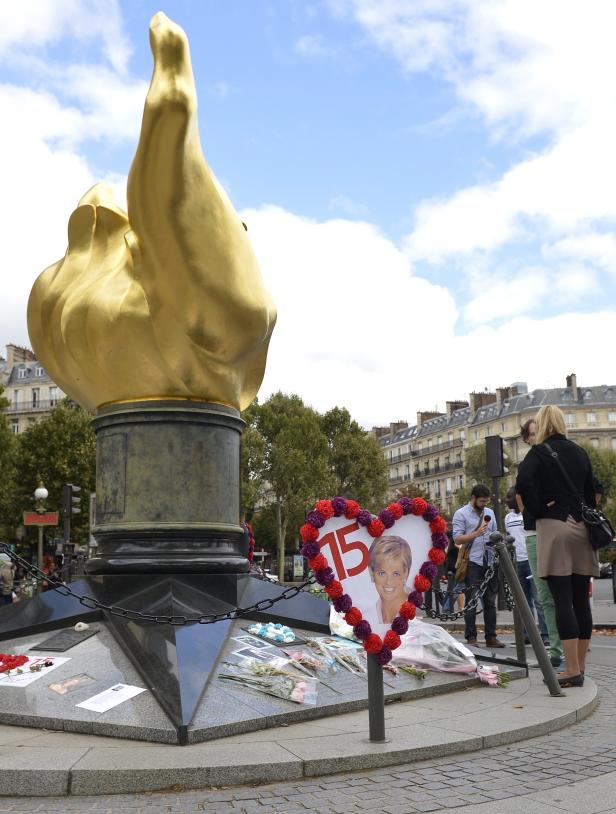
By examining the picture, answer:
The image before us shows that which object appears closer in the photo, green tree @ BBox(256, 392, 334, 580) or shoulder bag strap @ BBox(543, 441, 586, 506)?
shoulder bag strap @ BBox(543, 441, 586, 506)

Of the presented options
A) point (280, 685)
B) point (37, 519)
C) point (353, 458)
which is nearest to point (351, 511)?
point (280, 685)

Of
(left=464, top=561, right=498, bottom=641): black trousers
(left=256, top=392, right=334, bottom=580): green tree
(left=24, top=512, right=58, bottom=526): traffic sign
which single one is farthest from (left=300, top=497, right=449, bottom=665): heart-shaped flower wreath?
(left=256, top=392, right=334, bottom=580): green tree

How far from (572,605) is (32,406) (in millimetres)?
70279

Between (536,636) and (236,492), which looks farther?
(236,492)

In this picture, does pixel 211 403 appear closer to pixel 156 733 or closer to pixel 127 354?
pixel 127 354

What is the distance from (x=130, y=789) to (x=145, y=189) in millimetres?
4582

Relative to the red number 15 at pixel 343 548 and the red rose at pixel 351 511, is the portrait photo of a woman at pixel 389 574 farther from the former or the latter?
the red rose at pixel 351 511

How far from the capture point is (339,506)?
17.2ft

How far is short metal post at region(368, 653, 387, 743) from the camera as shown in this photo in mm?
4883

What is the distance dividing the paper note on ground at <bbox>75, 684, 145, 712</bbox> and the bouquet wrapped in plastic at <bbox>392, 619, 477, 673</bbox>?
227 cm

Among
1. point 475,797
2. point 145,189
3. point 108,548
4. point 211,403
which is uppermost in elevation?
point 145,189

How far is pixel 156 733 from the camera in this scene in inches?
193

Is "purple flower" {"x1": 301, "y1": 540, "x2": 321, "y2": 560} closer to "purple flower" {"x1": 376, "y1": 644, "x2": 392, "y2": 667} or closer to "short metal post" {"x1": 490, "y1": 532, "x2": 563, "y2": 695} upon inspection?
"purple flower" {"x1": 376, "y1": 644, "x2": 392, "y2": 667}

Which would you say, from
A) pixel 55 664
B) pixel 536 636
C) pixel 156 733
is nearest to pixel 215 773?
pixel 156 733
